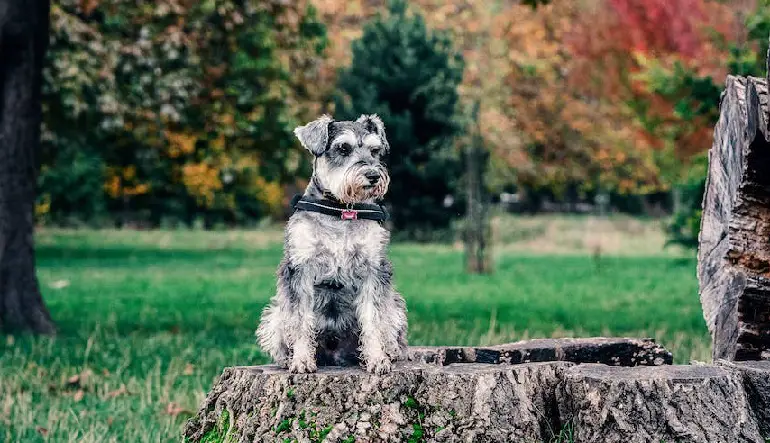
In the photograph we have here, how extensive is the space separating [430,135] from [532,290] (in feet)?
46.1

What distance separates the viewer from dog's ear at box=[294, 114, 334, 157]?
4.98 meters

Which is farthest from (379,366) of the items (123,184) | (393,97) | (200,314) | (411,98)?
(123,184)

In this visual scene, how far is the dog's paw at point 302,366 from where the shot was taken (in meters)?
4.94

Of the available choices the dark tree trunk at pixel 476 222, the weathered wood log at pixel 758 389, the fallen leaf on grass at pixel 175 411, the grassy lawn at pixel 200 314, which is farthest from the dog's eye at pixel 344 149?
the dark tree trunk at pixel 476 222

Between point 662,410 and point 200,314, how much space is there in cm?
960

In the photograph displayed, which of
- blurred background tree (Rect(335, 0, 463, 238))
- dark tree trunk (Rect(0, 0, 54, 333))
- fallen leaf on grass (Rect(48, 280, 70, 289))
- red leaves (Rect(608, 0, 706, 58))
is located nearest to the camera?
dark tree trunk (Rect(0, 0, 54, 333))

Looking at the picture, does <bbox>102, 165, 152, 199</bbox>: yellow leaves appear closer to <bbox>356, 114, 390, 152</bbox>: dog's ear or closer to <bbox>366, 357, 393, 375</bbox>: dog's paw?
A: <bbox>356, 114, 390, 152</bbox>: dog's ear

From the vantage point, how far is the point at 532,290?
1705cm

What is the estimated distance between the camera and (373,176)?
15.8ft

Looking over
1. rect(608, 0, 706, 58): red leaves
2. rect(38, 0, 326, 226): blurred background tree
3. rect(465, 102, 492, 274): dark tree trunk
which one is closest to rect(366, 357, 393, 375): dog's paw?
rect(38, 0, 326, 226): blurred background tree

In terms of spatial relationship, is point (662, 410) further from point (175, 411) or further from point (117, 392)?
point (117, 392)

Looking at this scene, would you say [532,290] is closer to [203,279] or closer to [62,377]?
[203,279]

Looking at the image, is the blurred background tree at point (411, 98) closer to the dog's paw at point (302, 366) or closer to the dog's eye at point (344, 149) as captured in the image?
the dog's eye at point (344, 149)

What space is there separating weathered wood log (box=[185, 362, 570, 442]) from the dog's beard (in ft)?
2.65
